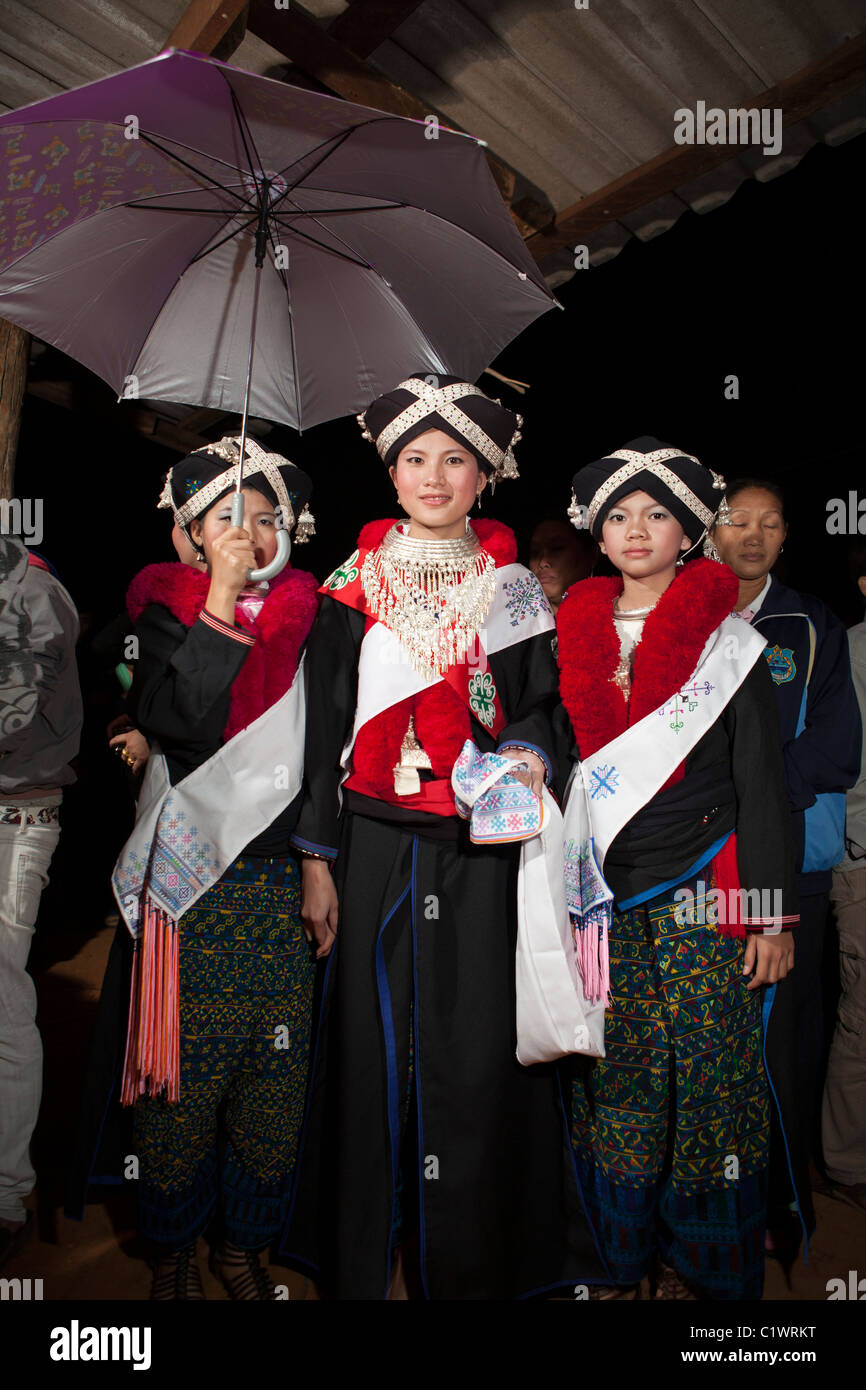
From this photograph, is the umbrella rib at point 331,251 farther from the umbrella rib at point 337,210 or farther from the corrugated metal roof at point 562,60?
the corrugated metal roof at point 562,60

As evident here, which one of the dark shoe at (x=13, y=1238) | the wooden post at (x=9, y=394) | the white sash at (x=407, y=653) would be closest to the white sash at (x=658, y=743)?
the white sash at (x=407, y=653)

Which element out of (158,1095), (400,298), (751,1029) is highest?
(400,298)

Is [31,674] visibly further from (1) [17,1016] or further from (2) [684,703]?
(2) [684,703]

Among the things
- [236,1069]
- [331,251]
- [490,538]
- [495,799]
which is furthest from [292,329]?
[236,1069]

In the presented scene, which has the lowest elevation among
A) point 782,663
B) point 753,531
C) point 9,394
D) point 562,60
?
point 782,663

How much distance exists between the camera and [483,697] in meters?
1.95

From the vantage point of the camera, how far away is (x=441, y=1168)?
1.81 meters

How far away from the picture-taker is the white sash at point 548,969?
1.71 m

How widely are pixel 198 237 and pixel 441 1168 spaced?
2261 mm

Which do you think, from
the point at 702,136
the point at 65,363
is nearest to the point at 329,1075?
the point at 702,136

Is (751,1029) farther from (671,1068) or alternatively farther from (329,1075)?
(329,1075)

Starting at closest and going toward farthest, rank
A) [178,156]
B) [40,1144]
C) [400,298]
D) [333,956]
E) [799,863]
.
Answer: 1. [178,156]
2. [333,956]
3. [400,298]
4. [799,863]
5. [40,1144]

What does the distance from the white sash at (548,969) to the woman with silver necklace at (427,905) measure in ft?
0.36

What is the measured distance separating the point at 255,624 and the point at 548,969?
3.35 ft
